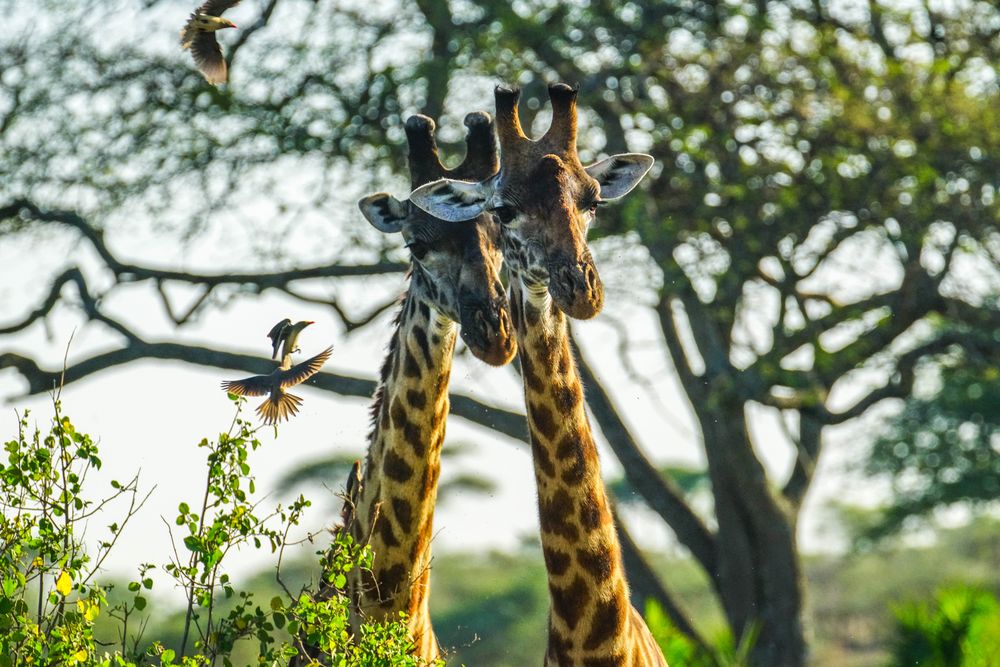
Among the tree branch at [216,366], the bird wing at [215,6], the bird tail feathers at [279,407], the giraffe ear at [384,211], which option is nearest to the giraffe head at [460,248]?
the giraffe ear at [384,211]

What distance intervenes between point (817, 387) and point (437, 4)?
483 centimetres

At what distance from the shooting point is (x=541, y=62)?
1379 cm

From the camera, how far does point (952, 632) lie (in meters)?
12.2

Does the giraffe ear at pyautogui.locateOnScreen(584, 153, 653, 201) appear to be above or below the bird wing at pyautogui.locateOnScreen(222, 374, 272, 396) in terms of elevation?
above

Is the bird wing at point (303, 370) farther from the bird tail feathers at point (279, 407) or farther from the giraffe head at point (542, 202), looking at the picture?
the giraffe head at point (542, 202)

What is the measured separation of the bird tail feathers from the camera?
5.28m

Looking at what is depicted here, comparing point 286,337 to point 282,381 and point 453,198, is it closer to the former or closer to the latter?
point 282,381

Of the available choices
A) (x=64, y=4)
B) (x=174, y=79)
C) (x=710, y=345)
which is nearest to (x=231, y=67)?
(x=174, y=79)

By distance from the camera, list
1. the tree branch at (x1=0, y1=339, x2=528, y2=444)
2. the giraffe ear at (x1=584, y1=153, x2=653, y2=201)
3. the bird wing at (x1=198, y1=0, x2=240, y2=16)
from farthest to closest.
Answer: the tree branch at (x1=0, y1=339, x2=528, y2=444), the bird wing at (x1=198, y1=0, x2=240, y2=16), the giraffe ear at (x1=584, y1=153, x2=653, y2=201)

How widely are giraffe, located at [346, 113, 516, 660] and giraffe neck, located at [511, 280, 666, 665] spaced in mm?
331

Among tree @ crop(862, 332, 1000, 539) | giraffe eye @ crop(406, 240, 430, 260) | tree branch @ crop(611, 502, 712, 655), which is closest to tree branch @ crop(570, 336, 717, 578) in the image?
tree branch @ crop(611, 502, 712, 655)

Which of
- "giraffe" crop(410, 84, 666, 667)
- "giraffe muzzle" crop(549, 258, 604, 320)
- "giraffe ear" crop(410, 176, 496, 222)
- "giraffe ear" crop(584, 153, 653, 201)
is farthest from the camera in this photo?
"giraffe ear" crop(584, 153, 653, 201)

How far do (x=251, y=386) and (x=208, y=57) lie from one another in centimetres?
230

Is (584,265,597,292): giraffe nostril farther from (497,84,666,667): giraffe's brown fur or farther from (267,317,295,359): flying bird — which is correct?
(267,317,295,359): flying bird
